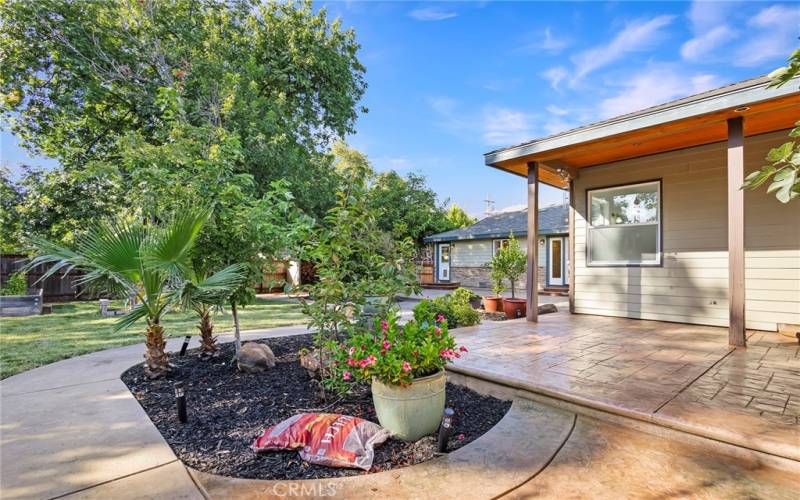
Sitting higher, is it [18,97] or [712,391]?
[18,97]

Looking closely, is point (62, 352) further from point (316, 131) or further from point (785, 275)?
point (316, 131)

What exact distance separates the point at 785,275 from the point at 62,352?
9.11m

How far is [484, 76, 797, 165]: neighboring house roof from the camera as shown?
11.5 ft

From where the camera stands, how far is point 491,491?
168cm

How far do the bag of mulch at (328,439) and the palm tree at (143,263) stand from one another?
51.8 inches

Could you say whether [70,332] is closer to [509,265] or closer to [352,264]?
[352,264]

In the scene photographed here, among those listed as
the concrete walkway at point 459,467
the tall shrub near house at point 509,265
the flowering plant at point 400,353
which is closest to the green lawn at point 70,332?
the concrete walkway at point 459,467

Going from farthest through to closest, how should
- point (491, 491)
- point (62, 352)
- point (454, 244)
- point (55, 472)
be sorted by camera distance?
point (454, 244) < point (62, 352) < point (55, 472) < point (491, 491)

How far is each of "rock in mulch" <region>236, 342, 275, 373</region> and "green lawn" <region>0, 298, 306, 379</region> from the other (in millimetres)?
701

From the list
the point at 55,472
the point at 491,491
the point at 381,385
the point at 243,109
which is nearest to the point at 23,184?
the point at 243,109

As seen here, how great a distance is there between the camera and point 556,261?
564 inches

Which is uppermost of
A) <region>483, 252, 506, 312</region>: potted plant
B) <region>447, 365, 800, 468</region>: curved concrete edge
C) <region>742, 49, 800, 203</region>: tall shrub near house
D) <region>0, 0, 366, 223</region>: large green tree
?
<region>0, 0, 366, 223</region>: large green tree

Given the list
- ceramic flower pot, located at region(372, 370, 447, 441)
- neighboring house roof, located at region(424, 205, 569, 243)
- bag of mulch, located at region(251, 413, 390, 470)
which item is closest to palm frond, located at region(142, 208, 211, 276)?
bag of mulch, located at region(251, 413, 390, 470)

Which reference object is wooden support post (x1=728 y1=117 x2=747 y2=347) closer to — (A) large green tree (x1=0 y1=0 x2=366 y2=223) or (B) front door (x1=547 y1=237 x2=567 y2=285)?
(A) large green tree (x1=0 y1=0 x2=366 y2=223)
